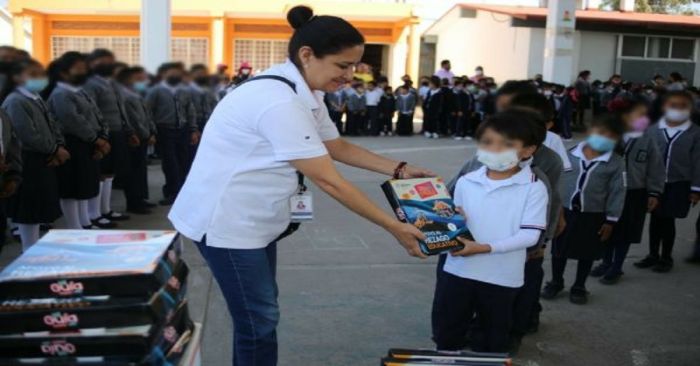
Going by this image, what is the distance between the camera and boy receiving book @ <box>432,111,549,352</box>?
9.38 feet

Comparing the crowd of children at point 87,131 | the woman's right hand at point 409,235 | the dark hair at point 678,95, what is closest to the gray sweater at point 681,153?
the dark hair at point 678,95

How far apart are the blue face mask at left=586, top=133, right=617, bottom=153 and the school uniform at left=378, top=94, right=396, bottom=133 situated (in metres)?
11.6

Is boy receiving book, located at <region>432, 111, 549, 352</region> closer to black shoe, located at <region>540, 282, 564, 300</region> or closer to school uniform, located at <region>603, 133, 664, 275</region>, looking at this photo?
black shoe, located at <region>540, 282, 564, 300</region>

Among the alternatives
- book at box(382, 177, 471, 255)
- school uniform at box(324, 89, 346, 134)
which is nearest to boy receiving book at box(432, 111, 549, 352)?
book at box(382, 177, 471, 255)

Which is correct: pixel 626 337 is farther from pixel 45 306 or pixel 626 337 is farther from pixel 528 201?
pixel 45 306

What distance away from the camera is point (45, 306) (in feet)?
5.52

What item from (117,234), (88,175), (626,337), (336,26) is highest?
(336,26)

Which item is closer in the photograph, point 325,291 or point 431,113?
point 325,291

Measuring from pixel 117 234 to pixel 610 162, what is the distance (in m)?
3.26

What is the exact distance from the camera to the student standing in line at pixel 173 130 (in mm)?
7098

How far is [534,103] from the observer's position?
138 inches

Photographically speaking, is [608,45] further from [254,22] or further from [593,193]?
[593,193]

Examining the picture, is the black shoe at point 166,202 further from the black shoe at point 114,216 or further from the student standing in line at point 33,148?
the student standing in line at point 33,148

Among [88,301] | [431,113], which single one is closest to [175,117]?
[88,301]
